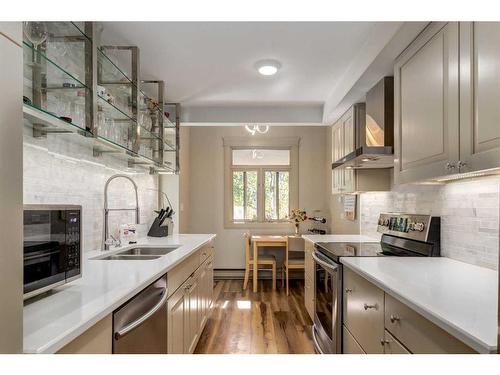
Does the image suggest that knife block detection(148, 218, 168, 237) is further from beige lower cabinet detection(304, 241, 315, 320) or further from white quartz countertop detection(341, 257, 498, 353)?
white quartz countertop detection(341, 257, 498, 353)

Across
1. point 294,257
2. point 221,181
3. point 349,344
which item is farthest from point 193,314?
point 221,181

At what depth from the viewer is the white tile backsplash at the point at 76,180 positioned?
158cm

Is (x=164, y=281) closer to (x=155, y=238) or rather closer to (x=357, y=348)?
(x=357, y=348)

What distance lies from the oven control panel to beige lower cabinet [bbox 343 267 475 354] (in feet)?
1.86

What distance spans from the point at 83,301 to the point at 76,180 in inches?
46.9

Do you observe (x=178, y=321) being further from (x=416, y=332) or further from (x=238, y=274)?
(x=238, y=274)

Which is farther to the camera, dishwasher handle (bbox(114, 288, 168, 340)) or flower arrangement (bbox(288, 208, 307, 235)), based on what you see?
flower arrangement (bbox(288, 208, 307, 235))

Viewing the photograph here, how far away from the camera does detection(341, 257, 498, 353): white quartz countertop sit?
2.73ft

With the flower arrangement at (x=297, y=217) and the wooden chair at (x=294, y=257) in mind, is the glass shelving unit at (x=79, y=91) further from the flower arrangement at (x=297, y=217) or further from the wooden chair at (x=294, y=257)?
the flower arrangement at (x=297, y=217)

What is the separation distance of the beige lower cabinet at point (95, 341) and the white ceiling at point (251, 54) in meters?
1.77

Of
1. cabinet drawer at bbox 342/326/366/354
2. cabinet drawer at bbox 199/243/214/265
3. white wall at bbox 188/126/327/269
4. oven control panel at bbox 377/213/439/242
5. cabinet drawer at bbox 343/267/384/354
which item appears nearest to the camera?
cabinet drawer at bbox 343/267/384/354

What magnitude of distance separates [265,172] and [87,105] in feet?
12.6

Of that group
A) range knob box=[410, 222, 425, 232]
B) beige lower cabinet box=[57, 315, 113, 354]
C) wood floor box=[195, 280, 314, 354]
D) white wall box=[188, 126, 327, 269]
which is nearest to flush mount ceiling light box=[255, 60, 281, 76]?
range knob box=[410, 222, 425, 232]
